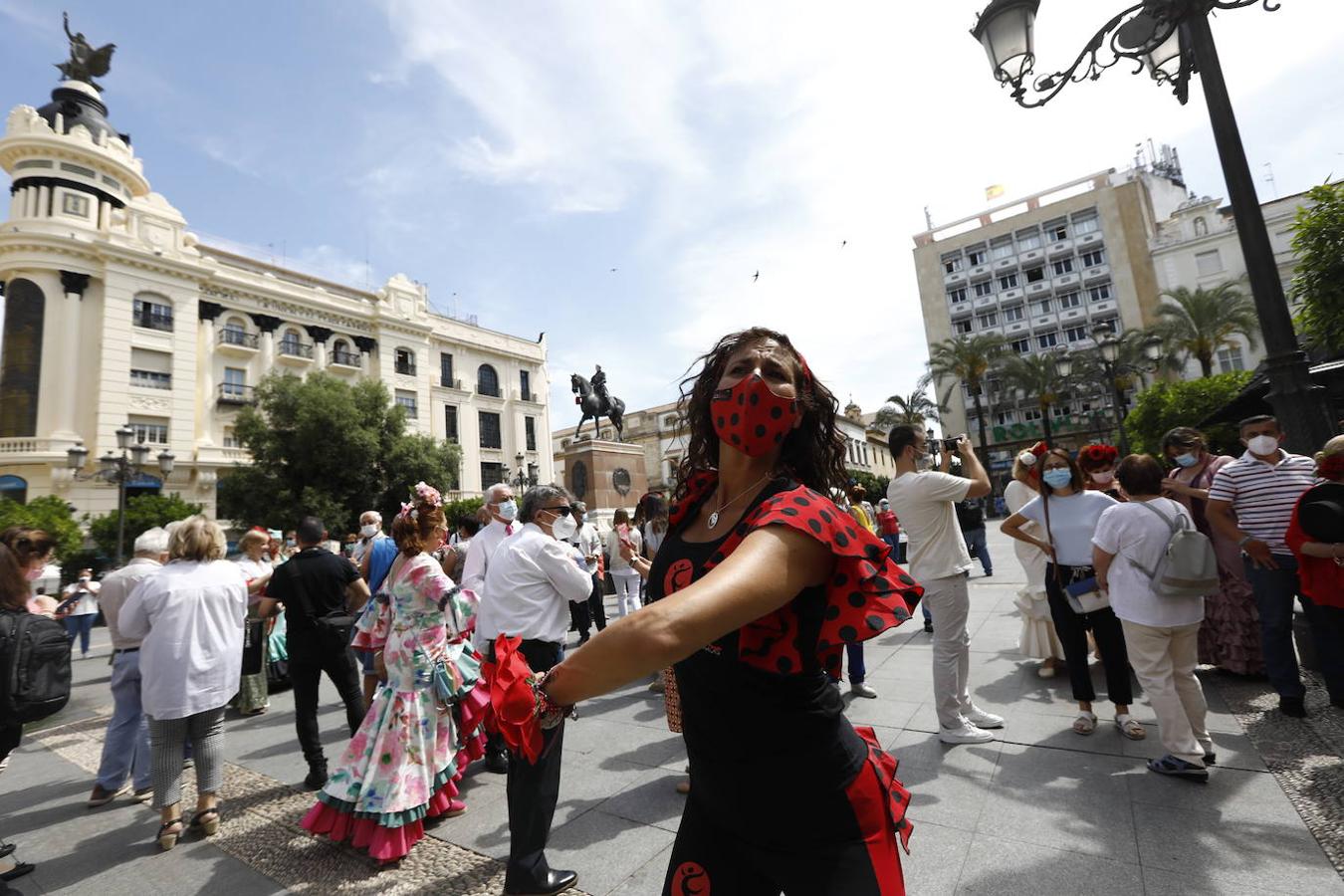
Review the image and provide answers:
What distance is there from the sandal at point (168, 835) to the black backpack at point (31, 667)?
0.98m

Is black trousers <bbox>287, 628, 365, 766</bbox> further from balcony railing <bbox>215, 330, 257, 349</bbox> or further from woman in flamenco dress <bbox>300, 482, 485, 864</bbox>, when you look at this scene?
balcony railing <bbox>215, 330, 257, 349</bbox>

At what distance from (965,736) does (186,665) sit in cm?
492

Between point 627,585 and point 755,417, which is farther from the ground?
point 755,417

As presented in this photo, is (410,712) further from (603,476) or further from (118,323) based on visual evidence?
(118,323)

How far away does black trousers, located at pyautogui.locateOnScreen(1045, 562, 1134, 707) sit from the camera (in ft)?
12.9

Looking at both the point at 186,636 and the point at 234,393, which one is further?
the point at 234,393

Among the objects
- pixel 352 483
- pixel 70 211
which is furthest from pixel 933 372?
pixel 70 211

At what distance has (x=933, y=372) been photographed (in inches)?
1542

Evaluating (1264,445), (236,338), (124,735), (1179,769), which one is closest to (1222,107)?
(1264,445)

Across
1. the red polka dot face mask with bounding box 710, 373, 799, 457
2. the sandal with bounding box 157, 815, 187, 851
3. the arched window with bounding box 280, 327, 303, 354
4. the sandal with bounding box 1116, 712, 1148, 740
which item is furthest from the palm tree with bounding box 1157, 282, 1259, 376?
the arched window with bounding box 280, 327, 303, 354

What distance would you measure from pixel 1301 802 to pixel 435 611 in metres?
4.69

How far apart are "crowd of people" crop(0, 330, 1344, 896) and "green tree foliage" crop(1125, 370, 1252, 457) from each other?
1958cm

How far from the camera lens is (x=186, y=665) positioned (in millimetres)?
3623

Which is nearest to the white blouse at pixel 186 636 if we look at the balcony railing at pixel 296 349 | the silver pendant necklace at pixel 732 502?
the silver pendant necklace at pixel 732 502
